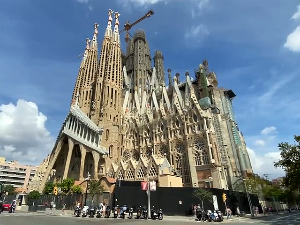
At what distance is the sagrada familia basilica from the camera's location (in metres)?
42.0

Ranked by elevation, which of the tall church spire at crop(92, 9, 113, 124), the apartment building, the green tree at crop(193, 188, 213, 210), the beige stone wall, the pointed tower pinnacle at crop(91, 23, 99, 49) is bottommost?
the green tree at crop(193, 188, 213, 210)

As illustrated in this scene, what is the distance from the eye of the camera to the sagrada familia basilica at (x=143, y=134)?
4203 cm

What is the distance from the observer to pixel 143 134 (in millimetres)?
54219

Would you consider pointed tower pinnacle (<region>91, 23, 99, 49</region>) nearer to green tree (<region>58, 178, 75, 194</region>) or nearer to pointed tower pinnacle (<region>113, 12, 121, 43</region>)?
pointed tower pinnacle (<region>113, 12, 121, 43</region>)

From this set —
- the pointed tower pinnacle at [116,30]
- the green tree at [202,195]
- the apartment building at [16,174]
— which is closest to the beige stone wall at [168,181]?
the green tree at [202,195]

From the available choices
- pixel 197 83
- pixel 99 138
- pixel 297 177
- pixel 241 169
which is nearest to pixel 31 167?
pixel 99 138

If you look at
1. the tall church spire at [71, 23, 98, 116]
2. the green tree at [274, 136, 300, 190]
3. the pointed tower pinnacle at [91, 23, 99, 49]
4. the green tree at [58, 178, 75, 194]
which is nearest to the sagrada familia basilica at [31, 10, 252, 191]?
the tall church spire at [71, 23, 98, 116]

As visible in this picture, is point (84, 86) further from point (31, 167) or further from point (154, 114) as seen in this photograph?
point (31, 167)

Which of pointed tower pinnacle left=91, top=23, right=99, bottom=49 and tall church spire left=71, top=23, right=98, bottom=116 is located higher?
pointed tower pinnacle left=91, top=23, right=99, bottom=49

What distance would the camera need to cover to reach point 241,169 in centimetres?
5144

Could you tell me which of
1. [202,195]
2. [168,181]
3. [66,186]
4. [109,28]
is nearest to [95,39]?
[109,28]

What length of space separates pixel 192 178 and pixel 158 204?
16941 millimetres

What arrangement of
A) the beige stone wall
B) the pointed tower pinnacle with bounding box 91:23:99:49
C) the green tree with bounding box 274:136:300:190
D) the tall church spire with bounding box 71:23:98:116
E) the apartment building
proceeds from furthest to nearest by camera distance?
1. the apartment building
2. the pointed tower pinnacle with bounding box 91:23:99:49
3. the tall church spire with bounding box 71:23:98:116
4. the beige stone wall
5. the green tree with bounding box 274:136:300:190

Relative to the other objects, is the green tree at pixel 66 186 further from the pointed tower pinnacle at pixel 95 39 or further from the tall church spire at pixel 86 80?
the pointed tower pinnacle at pixel 95 39
